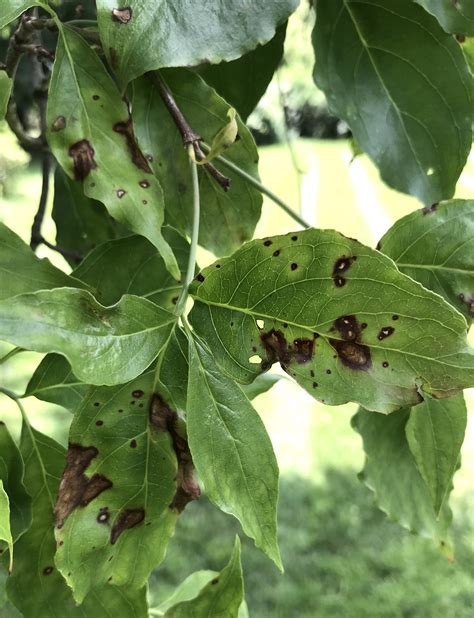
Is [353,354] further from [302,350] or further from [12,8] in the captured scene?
[12,8]

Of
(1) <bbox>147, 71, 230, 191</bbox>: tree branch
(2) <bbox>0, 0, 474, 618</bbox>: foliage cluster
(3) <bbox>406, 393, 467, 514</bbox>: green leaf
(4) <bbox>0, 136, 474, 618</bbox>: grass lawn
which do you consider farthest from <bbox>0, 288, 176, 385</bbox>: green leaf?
(4) <bbox>0, 136, 474, 618</bbox>: grass lawn

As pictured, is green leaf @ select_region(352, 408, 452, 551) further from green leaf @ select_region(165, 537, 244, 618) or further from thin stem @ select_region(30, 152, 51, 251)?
thin stem @ select_region(30, 152, 51, 251)

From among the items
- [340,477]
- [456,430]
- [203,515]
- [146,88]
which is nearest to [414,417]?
[456,430]

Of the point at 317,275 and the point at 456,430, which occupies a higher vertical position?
the point at 317,275

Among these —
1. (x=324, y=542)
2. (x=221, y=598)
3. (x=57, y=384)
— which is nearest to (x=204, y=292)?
(x=57, y=384)

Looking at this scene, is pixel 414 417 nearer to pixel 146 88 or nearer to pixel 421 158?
pixel 421 158

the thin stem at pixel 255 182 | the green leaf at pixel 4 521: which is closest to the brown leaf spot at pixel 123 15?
the thin stem at pixel 255 182
